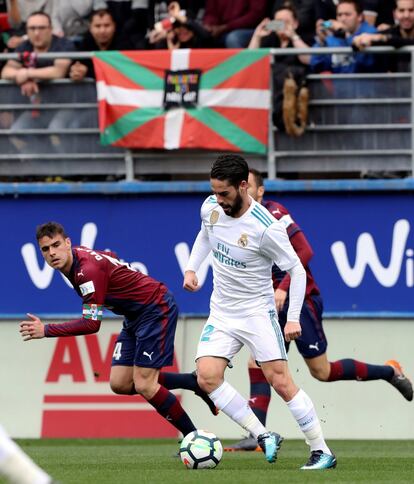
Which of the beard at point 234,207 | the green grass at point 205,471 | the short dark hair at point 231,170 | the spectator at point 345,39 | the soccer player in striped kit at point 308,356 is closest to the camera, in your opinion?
the green grass at point 205,471

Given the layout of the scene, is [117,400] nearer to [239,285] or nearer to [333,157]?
[333,157]

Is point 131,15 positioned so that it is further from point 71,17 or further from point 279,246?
point 279,246

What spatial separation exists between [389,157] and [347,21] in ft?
4.74

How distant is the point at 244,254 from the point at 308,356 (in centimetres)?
268

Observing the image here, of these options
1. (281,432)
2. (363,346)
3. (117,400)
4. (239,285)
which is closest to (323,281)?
(363,346)

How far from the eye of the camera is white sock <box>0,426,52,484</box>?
18.1 feet

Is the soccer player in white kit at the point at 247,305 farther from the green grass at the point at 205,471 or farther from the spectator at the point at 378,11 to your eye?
the spectator at the point at 378,11

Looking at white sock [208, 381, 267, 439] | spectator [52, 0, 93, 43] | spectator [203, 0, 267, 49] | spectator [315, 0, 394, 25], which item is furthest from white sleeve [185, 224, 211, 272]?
spectator [52, 0, 93, 43]

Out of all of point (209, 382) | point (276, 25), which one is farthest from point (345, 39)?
point (209, 382)

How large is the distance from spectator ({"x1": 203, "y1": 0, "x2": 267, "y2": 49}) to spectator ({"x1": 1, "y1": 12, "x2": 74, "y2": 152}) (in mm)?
1653

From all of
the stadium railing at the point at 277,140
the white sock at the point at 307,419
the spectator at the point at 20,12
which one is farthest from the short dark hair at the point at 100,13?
the white sock at the point at 307,419

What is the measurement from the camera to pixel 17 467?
18.3 feet

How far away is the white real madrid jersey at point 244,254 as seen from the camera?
899 centimetres

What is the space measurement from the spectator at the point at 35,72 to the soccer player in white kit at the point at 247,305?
4951 mm
